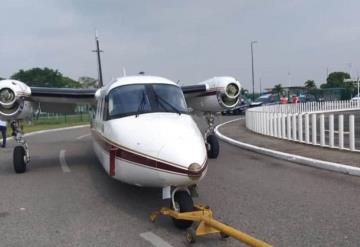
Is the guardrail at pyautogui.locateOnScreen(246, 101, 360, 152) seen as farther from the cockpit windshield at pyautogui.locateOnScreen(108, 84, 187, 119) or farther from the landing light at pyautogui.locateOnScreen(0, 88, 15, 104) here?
the landing light at pyautogui.locateOnScreen(0, 88, 15, 104)

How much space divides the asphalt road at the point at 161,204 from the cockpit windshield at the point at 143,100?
5.20ft

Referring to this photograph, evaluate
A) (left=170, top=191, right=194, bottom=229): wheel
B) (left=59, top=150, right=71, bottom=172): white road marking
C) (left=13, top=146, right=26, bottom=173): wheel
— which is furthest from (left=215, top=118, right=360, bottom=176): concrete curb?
(left=13, top=146, right=26, bottom=173): wheel

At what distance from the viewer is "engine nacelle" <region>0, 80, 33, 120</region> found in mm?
11289

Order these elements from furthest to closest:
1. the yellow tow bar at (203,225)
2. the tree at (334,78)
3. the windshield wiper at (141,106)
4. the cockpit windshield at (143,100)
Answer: the tree at (334,78), the cockpit windshield at (143,100), the windshield wiper at (141,106), the yellow tow bar at (203,225)

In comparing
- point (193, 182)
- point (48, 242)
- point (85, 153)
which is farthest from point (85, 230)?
point (85, 153)

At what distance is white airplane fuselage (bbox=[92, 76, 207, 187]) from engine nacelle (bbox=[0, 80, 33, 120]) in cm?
451

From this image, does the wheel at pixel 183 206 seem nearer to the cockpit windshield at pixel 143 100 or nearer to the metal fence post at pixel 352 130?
the cockpit windshield at pixel 143 100

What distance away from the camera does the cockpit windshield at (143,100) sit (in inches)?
297

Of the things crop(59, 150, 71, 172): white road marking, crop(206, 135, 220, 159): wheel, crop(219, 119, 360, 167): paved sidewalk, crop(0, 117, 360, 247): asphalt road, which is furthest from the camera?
crop(206, 135, 220, 159): wheel

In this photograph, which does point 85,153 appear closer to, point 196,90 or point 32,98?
point 32,98

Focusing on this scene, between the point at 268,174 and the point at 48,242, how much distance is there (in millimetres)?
5860

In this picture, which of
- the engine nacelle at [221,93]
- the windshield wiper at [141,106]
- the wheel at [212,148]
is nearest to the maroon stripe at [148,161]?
the windshield wiper at [141,106]

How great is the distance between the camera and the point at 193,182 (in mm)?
5922

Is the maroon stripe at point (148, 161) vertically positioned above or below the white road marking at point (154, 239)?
above
